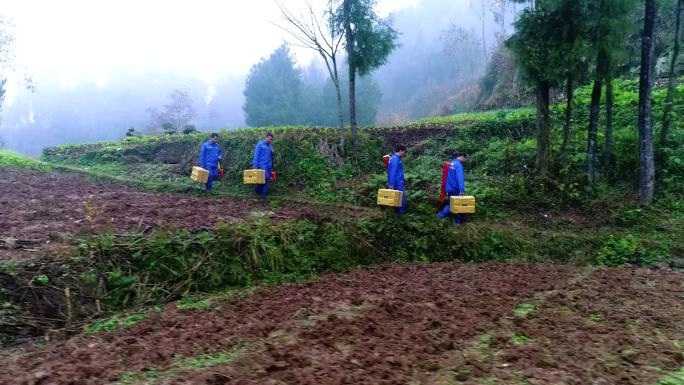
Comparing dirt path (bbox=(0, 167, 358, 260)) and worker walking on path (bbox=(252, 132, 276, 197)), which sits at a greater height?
worker walking on path (bbox=(252, 132, 276, 197))

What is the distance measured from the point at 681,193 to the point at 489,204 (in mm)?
4493

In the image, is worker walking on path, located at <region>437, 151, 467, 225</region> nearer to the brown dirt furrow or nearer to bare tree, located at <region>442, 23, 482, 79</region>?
the brown dirt furrow

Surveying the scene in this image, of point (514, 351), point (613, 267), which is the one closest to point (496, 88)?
point (613, 267)

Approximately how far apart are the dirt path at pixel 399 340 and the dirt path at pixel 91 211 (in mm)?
2478

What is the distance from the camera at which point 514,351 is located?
4461 mm

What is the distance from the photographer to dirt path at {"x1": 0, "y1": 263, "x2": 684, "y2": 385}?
13.4 ft

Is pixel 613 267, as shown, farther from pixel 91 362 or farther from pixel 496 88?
pixel 496 88

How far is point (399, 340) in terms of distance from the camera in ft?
16.2

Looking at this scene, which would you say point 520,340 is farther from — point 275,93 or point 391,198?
point 275,93

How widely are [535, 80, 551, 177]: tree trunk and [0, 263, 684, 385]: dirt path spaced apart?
552cm

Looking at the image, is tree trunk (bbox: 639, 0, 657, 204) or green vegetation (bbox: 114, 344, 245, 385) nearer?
green vegetation (bbox: 114, 344, 245, 385)

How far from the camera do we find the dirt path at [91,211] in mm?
7969

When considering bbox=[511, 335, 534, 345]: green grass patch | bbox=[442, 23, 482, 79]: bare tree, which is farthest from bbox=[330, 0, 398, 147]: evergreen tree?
bbox=[442, 23, 482, 79]: bare tree

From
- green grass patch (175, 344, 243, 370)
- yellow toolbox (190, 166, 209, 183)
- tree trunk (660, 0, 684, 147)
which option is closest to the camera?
green grass patch (175, 344, 243, 370)
